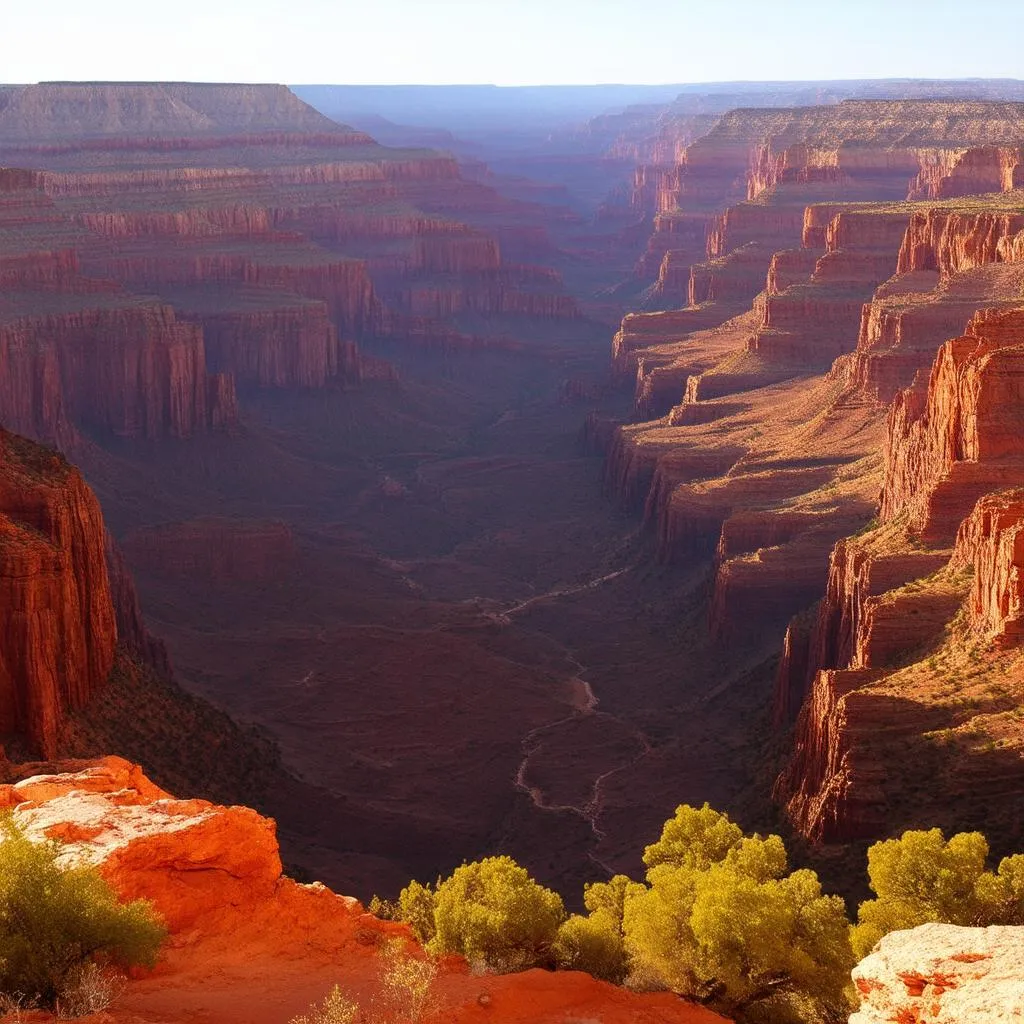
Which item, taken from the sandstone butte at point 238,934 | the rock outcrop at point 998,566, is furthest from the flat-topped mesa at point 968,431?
the sandstone butte at point 238,934

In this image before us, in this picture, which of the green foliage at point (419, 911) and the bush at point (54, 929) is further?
the green foliage at point (419, 911)

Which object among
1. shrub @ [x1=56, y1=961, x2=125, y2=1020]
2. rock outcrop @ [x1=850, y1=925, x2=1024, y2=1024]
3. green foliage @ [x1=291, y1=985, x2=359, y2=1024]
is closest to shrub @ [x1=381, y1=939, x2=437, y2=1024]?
green foliage @ [x1=291, y1=985, x2=359, y2=1024]

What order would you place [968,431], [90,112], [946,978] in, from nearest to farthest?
[946,978]
[968,431]
[90,112]

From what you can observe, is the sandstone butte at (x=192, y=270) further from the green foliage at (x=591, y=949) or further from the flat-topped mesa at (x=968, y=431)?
the green foliage at (x=591, y=949)

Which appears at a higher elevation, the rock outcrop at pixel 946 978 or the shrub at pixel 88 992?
the rock outcrop at pixel 946 978

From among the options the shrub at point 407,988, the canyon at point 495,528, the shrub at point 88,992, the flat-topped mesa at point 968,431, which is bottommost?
the canyon at point 495,528

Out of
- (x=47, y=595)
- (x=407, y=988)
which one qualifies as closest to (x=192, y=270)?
(x=47, y=595)

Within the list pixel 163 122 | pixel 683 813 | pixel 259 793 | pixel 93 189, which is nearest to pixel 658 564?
pixel 259 793

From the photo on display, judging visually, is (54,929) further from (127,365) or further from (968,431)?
(127,365)
